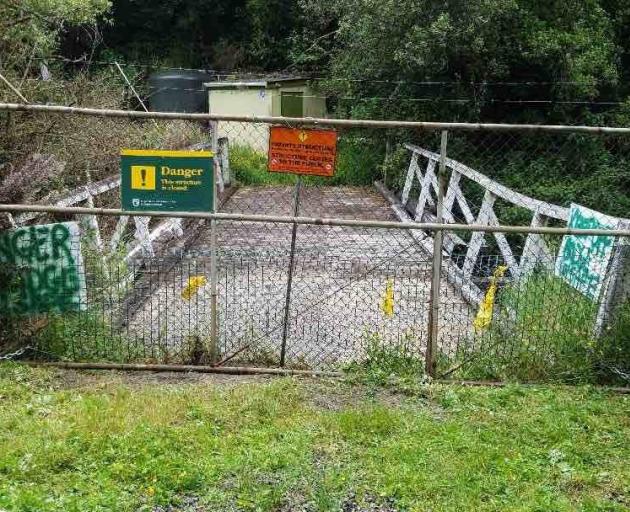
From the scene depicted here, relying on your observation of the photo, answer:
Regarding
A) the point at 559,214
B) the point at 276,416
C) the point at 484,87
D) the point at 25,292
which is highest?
the point at 484,87

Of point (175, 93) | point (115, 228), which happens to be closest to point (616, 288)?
point (115, 228)

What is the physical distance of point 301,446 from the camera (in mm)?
3705

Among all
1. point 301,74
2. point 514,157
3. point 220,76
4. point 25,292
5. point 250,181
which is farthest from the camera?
point 220,76

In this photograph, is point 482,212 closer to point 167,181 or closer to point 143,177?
point 167,181

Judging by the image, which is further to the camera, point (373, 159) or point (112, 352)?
point (373, 159)

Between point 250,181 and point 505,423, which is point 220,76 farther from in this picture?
point 505,423

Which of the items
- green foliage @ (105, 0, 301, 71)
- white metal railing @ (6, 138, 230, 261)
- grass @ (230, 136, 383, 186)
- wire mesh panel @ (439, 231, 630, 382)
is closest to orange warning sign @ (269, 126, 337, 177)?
white metal railing @ (6, 138, 230, 261)

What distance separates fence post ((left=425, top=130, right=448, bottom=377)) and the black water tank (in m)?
17.6

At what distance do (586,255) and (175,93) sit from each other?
17.9 metres

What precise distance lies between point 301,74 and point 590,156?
33.6 ft

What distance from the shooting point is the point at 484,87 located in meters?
14.1

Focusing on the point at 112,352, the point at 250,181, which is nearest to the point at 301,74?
the point at 250,181

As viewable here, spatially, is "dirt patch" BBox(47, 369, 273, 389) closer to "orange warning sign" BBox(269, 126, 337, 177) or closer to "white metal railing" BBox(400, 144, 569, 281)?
"orange warning sign" BBox(269, 126, 337, 177)

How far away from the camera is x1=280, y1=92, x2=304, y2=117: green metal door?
1902 cm
